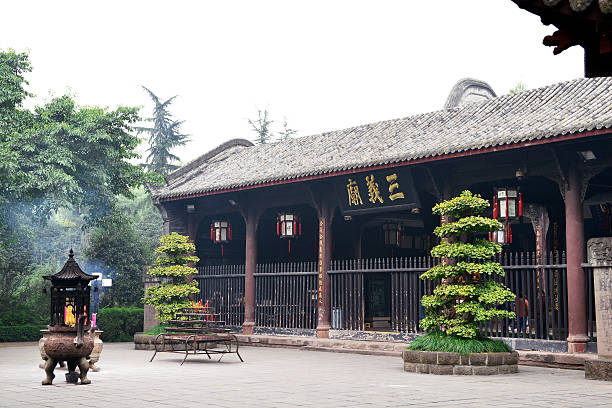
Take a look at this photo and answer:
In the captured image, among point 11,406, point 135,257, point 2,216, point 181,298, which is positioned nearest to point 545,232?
point 181,298

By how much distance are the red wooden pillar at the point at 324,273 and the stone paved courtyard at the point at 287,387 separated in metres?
2.85

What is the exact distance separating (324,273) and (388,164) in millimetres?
3059

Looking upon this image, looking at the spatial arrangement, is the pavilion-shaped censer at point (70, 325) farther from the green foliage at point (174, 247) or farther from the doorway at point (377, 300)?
the doorway at point (377, 300)

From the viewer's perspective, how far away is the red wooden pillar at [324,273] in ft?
50.5

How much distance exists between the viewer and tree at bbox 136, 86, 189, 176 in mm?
40438

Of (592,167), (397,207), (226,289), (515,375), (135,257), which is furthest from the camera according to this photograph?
(135,257)

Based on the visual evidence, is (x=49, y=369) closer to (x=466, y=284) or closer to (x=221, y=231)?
(x=466, y=284)

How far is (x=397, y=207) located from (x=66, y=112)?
10036 millimetres

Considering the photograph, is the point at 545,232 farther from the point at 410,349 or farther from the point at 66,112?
the point at 66,112

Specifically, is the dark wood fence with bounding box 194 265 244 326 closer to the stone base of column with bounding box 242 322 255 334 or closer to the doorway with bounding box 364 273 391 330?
the stone base of column with bounding box 242 322 255 334

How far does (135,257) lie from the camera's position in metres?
25.8

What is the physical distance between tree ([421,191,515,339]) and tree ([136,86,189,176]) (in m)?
30.8

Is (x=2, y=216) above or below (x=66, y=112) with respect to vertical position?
below

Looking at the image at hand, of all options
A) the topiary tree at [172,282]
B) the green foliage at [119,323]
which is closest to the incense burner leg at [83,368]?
the topiary tree at [172,282]
